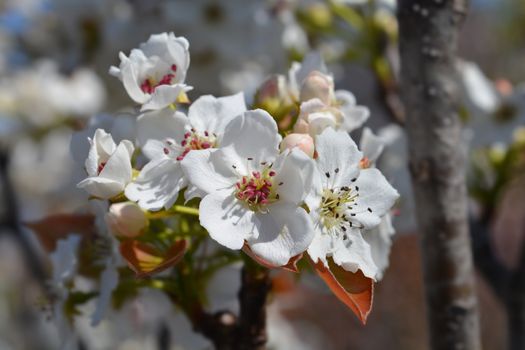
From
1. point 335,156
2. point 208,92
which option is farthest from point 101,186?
point 208,92

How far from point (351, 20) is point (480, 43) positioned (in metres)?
7.84

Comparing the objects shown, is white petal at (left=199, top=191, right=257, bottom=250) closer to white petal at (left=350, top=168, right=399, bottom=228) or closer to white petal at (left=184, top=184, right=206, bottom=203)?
white petal at (left=184, top=184, right=206, bottom=203)

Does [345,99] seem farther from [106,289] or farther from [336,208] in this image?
[106,289]

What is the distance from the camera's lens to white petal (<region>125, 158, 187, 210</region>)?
715 millimetres

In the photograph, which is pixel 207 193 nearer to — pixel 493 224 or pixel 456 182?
pixel 456 182

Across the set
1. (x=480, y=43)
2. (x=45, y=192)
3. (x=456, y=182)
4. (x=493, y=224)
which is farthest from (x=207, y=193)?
(x=480, y=43)

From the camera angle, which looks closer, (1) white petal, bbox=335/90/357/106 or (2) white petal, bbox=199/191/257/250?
(2) white petal, bbox=199/191/257/250

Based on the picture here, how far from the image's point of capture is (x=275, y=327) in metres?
1.81

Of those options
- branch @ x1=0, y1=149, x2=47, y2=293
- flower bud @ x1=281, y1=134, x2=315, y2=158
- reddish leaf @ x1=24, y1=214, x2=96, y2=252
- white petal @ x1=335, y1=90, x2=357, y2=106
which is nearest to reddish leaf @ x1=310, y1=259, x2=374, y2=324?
flower bud @ x1=281, y1=134, x2=315, y2=158

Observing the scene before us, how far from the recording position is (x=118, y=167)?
2.34ft

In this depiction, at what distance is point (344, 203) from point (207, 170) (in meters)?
0.15

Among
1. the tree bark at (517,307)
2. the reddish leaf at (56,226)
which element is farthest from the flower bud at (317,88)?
the tree bark at (517,307)

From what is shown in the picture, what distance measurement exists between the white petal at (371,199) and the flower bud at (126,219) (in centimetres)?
22

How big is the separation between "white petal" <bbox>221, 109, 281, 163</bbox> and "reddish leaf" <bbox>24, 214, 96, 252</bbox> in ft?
1.12
